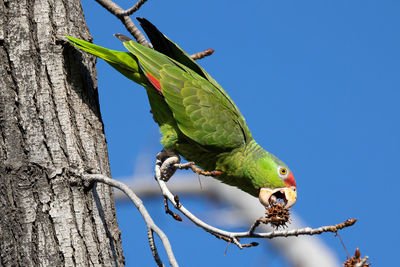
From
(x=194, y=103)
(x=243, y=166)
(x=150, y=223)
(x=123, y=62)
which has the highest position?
(x=123, y=62)

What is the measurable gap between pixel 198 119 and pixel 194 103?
14cm

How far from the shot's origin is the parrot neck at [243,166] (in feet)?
12.8

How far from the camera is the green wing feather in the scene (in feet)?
12.2

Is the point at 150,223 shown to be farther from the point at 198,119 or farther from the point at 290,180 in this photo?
the point at 290,180

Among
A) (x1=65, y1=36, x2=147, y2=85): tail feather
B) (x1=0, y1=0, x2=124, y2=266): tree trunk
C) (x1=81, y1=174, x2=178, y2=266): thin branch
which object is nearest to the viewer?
(x1=81, y1=174, x2=178, y2=266): thin branch

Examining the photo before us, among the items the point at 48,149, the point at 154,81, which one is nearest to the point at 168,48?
the point at 154,81

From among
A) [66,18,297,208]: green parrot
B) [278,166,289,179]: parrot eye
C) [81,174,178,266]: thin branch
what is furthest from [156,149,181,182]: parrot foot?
[81,174,178,266]: thin branch

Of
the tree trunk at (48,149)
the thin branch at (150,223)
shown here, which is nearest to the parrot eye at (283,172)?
the tree trunk at (48,149)

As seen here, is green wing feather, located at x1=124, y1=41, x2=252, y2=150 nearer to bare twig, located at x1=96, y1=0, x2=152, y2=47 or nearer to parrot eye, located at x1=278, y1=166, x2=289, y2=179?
bare twig, located at x1=96, y1=0, x2=152, y2=47

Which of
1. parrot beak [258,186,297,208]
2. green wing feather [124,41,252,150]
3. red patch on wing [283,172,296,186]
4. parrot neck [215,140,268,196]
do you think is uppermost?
green wing feather [124,41,252,150]

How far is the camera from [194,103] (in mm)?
3848

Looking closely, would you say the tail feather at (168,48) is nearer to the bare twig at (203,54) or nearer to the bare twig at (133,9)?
the bare twig at (203,54)

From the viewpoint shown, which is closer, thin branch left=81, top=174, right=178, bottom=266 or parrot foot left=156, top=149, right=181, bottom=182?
thin branch left=81, top=174, right=178, bottom=266

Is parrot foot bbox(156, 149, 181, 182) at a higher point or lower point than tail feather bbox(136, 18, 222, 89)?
lower
